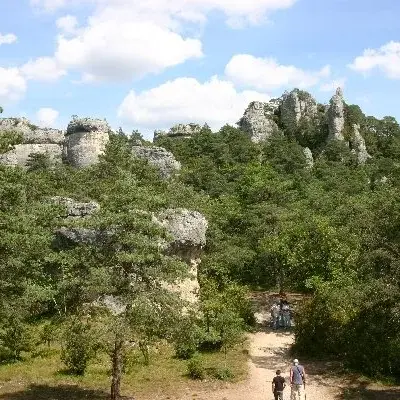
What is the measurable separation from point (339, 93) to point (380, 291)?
4977cm

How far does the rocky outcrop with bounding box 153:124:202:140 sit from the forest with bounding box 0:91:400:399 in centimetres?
2574

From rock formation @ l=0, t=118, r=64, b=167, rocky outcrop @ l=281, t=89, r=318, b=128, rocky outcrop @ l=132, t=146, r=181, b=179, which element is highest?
rocky outcrop @ l=281, t=89, r=318, b=128

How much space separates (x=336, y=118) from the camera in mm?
60594

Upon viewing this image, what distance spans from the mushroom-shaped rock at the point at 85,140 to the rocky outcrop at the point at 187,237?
24.8 metres

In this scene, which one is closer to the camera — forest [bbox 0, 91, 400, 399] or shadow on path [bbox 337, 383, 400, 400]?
forest [bbox 0, 91, 400, 399]

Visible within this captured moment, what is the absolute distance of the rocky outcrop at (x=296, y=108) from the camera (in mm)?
64625

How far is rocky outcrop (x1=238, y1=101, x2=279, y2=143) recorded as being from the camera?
203ft

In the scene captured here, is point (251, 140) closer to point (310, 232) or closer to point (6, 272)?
point (310, 232)

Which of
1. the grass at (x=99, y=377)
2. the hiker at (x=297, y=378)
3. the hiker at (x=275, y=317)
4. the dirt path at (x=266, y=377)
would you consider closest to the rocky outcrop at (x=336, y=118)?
the hiker at (x=275, y=317)

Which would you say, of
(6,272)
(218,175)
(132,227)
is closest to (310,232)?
(132,227)

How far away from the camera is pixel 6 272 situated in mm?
16125

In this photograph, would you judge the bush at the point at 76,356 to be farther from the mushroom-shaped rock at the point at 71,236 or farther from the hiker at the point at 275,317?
the hiker at the point at 275,317

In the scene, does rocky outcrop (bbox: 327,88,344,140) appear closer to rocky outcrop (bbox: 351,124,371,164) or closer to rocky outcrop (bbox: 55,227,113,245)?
rocky outcrop (bbox: 351,124,371,164)

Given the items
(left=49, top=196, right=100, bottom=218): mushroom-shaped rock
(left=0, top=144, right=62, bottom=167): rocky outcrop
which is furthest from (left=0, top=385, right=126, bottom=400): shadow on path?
(left=0, top=144, right=62, bottom=167): rocky outcrop
